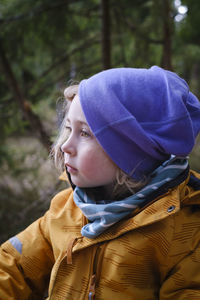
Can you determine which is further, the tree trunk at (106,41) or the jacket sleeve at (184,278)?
the tree trunk at (106,41)

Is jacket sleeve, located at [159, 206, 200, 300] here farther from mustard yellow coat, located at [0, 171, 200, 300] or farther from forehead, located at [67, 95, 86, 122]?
forehead, located at [67, 95, 86, 122]

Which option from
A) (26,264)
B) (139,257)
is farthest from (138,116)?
(26,264)

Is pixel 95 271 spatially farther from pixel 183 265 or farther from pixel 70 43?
pixel 70 43

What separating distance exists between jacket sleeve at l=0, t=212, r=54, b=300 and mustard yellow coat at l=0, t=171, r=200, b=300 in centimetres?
2

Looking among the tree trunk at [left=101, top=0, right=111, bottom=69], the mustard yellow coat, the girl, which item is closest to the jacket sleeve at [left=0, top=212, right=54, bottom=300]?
the mustard yellow coat

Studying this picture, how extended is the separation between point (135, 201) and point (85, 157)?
0.32m

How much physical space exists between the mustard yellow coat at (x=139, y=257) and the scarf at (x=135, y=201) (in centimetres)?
4

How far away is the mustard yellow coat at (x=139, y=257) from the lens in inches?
47.9

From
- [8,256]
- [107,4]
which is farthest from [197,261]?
[107,4]

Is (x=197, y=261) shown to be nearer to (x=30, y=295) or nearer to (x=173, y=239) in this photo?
(x=173, y=239)

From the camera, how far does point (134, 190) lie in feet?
4.54

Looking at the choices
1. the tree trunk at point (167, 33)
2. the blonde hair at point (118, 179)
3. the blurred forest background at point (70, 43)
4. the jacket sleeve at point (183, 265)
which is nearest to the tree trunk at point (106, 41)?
the blurred forest background at point (70, 43)

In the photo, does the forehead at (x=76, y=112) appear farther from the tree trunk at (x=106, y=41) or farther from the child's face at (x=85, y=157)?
the tree trunk at (x=106, y=41)

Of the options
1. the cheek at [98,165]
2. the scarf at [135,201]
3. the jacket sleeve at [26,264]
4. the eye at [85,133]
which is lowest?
the jacket sleeve at [26,264]
